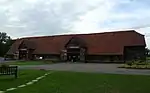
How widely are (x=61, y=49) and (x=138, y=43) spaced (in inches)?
896

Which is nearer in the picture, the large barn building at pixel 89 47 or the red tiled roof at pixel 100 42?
the large barn building at pixel 89 47

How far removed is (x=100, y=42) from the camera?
74.1 m

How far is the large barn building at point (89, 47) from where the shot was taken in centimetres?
6694

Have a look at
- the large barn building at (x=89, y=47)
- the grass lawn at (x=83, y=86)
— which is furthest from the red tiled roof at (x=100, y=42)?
the grass lawn at (x=83, y=86)

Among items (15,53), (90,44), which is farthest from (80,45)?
(15,53)

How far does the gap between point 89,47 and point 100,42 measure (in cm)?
330

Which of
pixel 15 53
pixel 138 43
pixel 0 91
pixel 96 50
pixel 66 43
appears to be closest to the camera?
pixel 0 91

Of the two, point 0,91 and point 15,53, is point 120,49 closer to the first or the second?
point 15,53

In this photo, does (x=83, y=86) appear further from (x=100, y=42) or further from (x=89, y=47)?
(x=100, y=42)

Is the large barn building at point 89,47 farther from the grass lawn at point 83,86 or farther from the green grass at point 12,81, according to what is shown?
the grass lawn at point 83,86

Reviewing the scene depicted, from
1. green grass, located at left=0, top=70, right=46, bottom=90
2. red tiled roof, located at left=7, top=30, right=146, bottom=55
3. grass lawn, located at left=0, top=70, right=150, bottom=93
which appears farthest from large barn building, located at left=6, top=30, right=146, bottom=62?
grass lawn, located at left=0, top=70, right=150, bottom=93

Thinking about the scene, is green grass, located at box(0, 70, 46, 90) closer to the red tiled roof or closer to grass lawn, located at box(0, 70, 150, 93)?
grass lawn, located at box(0, 70, 150, 93)

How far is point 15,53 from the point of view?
90688mm

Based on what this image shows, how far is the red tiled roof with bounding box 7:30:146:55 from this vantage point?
67750 mm
